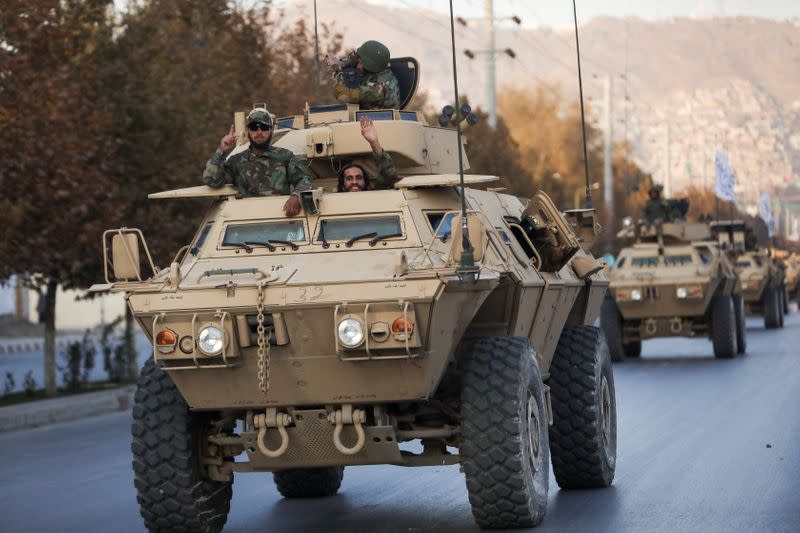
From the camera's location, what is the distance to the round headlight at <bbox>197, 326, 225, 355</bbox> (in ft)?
28.9

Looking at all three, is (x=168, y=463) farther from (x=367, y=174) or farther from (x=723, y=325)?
(x=723, y=325)

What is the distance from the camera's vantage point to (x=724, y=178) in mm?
42469

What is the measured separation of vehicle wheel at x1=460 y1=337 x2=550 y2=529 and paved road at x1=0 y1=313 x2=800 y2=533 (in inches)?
14.4

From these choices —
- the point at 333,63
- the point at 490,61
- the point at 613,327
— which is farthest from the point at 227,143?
the point at 490,61

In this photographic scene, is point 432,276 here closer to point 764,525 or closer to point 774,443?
point 764,525

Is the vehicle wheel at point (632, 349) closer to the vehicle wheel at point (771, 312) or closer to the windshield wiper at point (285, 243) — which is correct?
the vehicle wheel at point (771, 312)

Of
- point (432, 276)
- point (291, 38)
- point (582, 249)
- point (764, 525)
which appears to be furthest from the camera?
point (291, 38)

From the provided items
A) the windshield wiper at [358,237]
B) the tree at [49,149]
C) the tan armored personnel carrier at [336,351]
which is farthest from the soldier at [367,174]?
the tree at [49,149]

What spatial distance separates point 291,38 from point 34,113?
66.5 ft

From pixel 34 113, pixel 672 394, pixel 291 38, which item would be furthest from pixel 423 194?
pixel 291 38

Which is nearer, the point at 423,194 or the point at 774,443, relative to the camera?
the point at 423,194

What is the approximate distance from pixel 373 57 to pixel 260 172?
2.36 meters

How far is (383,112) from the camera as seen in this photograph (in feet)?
37.9

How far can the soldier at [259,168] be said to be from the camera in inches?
405
